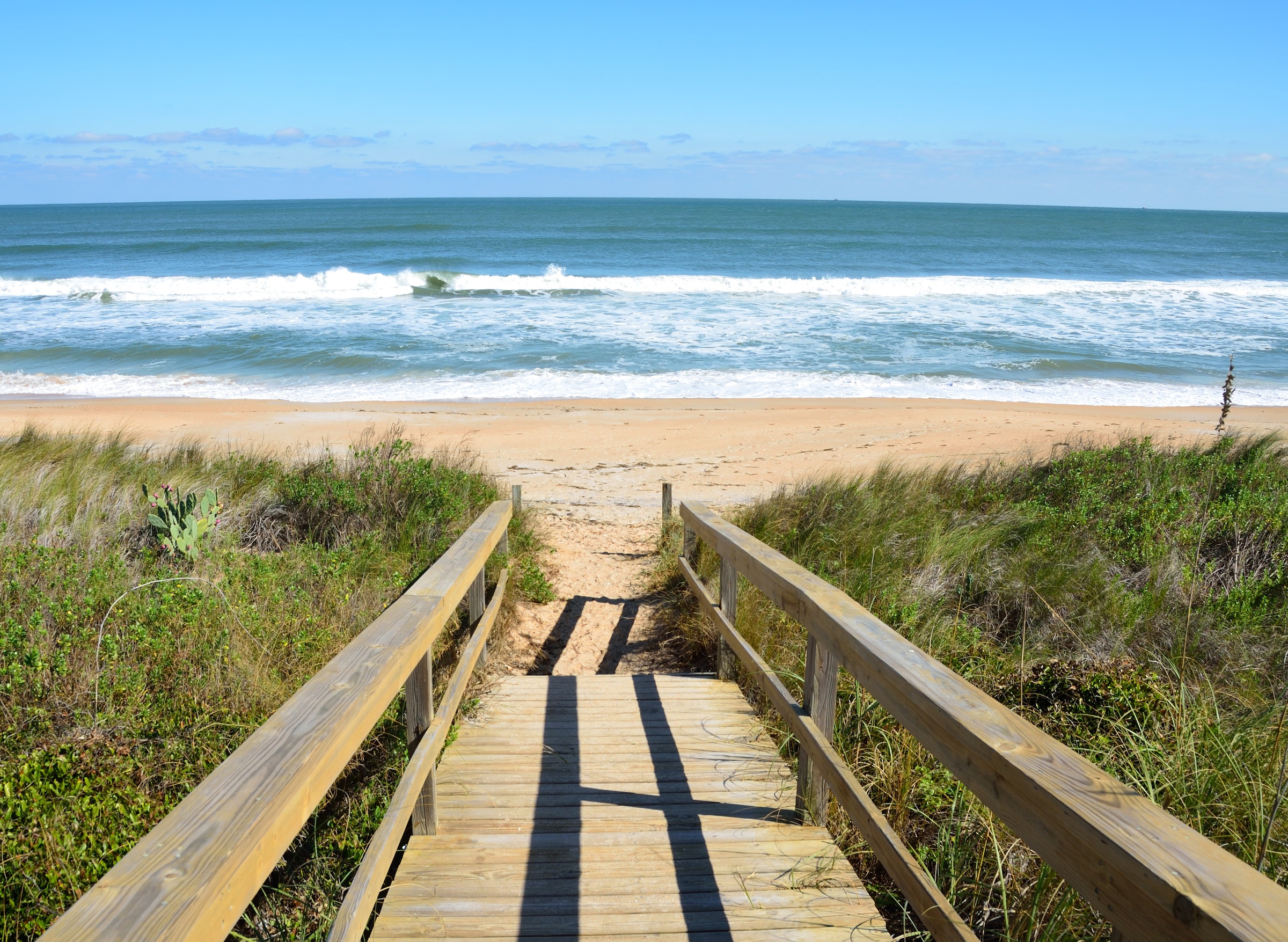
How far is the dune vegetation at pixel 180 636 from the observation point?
291 centimetres

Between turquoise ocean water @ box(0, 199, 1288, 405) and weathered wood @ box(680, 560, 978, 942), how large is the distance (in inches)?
582

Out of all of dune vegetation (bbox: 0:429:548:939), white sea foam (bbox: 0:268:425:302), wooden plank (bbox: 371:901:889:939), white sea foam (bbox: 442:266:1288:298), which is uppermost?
white sea foam (bbox: 442:266:1288:298)

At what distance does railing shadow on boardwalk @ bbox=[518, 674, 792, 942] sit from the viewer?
270 centimetres

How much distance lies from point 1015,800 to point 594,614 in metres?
5.34

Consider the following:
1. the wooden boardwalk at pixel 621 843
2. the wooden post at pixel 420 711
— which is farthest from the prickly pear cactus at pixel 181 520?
the wooden post at pixel 420 711

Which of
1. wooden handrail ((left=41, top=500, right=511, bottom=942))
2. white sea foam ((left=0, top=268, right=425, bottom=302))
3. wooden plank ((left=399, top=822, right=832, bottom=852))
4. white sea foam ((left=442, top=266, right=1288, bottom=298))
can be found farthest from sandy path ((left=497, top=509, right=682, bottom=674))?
white sea foam ((left=0, top=268, right=425, bottom=302))

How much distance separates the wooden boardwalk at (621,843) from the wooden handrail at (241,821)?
0.81 meters

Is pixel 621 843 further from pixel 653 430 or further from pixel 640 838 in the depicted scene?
pixel 653 430

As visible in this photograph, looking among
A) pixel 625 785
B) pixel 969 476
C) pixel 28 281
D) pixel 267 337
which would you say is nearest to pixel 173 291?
pixel 28 281

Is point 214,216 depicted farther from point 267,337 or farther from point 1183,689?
point 1183,689

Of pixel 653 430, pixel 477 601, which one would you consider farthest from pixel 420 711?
pixel 653 430

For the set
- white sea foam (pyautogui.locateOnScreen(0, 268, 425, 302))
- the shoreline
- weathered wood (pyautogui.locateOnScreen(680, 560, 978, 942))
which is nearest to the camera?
weathered wood (pyautogui.locateOnScreen(680, 560, 978, 942))

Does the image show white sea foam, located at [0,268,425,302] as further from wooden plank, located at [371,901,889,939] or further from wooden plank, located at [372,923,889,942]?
wooden plank, located at [372,923,889,942]

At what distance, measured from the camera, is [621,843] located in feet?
10.3
